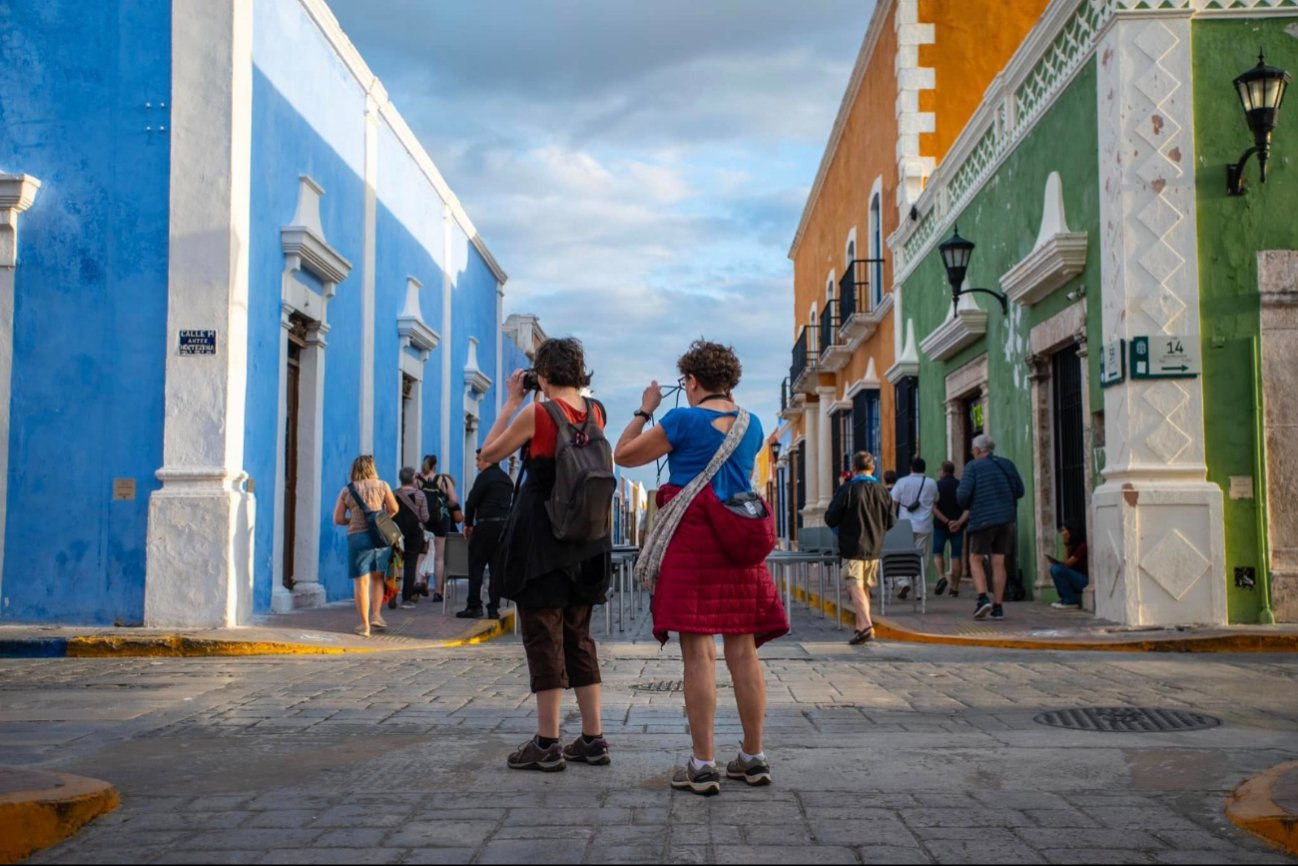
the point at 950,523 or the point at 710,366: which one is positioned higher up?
the point at 710,366

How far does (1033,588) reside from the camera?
1453cm

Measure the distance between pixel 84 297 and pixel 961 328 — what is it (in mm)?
9635

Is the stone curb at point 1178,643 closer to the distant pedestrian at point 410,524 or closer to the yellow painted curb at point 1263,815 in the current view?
the yellow painted curb at point 1263,815

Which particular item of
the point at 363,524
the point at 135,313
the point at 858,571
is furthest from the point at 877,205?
the point at 135,313

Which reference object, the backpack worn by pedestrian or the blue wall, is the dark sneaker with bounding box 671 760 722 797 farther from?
the blue wall

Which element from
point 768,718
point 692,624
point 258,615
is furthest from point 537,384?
point 258,615

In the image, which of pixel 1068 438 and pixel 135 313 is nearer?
pixel 135 313

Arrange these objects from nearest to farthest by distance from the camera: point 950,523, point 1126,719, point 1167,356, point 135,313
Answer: point 1126,719 → point 1167,356 → point 135,313 → point 950,523

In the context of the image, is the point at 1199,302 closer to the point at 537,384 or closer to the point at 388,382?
the point at 537,384

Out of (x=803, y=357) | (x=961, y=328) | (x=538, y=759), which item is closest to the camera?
(x=538, y=759)

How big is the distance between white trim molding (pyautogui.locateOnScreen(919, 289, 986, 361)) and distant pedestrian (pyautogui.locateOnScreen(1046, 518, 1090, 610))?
12.6 ft

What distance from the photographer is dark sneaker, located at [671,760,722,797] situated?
4.67 meters

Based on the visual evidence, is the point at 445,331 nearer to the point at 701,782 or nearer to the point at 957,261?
the point at 957,261

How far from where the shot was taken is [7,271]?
1229cm
